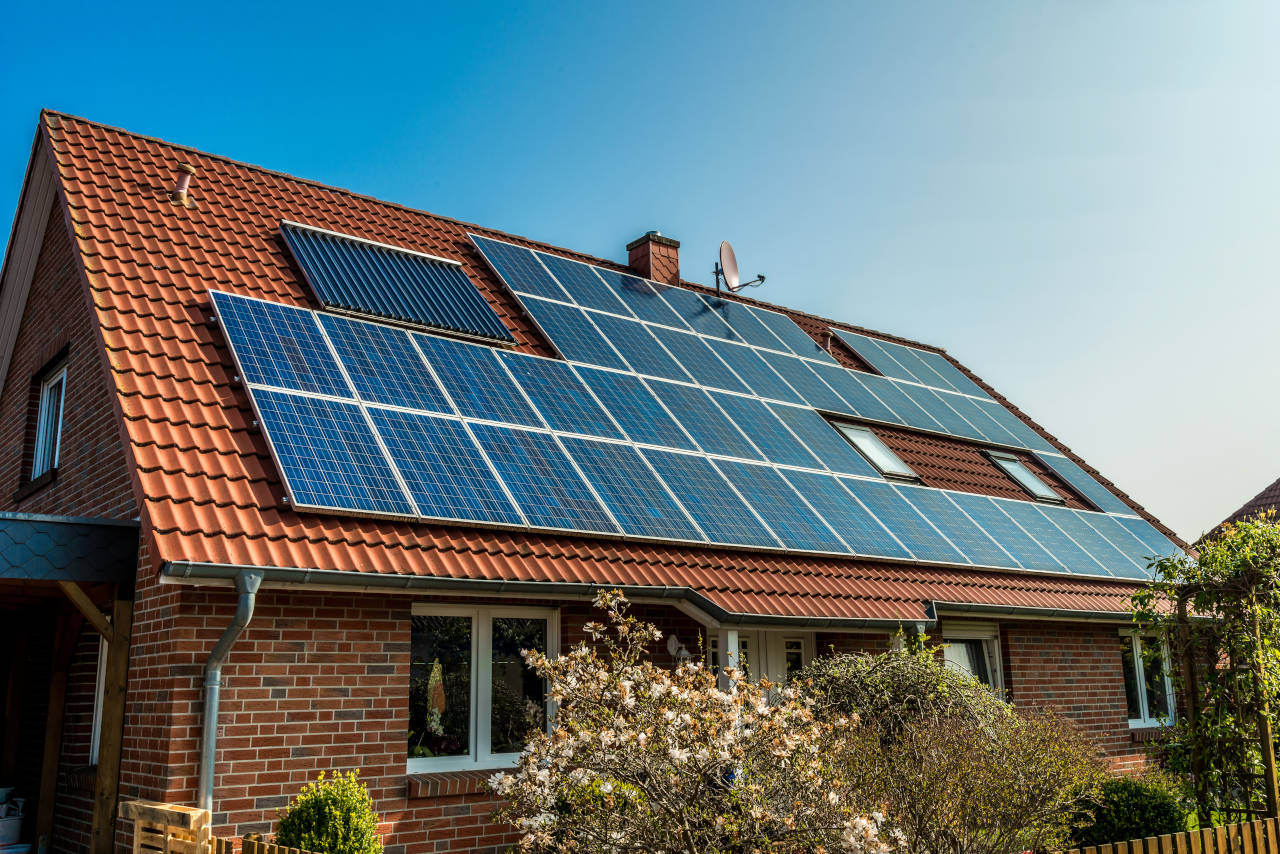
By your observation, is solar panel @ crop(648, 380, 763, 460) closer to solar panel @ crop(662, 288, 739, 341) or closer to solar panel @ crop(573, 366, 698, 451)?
solar panel @ crop(573, 366, 698, 451)

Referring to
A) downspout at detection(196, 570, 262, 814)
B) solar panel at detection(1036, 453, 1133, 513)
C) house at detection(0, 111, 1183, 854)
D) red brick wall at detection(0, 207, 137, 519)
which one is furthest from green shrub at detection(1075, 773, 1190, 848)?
red brick wall at detection(0, 207, 137, 519)

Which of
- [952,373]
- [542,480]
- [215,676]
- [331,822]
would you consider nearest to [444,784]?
[331,822]

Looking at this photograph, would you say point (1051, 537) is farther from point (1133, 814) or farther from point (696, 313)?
point (696, 313)

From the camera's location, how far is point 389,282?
37.2 ft

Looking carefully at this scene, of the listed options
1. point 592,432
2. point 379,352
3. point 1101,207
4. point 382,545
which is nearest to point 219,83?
point 379,352

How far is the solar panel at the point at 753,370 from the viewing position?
13.9 m

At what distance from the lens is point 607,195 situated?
14.9 meters

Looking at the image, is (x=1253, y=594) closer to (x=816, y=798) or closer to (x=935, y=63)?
(x=816, y=798)

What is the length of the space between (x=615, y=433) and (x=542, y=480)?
1.51 m

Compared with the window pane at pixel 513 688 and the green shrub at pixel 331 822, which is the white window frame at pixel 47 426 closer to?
the window pane at pixel 513 688

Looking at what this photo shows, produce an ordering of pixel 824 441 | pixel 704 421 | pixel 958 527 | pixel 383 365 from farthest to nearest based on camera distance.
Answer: pixel 824 441 < pixel 958 527 < pixel 704 421 < pixel 383 365

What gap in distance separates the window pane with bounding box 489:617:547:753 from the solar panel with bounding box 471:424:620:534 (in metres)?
1.08

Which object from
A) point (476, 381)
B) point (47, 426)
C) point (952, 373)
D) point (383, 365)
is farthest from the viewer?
point (952, 373)

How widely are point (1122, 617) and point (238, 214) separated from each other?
12176 mm
